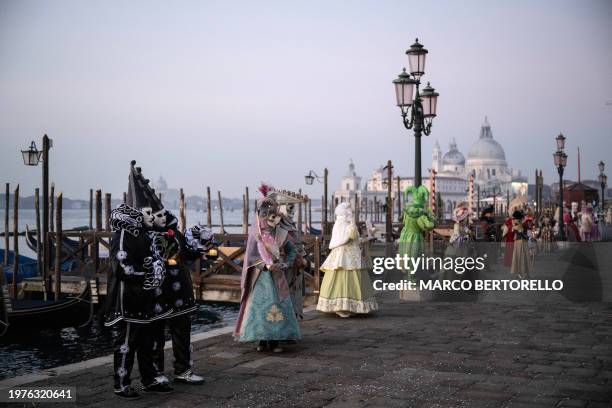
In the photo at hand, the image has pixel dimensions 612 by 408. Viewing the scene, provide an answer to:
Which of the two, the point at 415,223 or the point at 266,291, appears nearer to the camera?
the point at 266,291

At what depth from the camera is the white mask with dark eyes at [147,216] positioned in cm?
506

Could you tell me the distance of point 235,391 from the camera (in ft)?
16.2

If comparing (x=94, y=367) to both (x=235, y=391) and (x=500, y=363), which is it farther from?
(x=500, y=363)

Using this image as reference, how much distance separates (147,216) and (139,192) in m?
0.20

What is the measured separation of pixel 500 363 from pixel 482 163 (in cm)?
15801

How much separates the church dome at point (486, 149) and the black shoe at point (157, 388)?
15980cm

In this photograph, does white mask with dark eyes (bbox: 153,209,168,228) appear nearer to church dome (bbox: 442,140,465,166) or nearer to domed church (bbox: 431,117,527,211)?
domed church (bbox: 431,117,527,211)

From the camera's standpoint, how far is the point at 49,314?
11.2 metres

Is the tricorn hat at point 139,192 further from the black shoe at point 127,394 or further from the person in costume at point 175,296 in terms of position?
the black shoe at point 127,394

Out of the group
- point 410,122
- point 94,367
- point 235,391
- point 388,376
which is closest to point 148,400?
point 235,391

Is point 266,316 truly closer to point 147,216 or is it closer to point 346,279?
point 147,216

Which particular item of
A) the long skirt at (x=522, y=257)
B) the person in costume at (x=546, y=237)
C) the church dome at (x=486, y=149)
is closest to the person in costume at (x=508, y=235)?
the long skirt at (x=522, y=257)

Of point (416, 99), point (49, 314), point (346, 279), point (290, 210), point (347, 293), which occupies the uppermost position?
point (416, 99)

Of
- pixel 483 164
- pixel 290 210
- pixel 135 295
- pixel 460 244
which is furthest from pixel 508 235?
pixel 483 164
